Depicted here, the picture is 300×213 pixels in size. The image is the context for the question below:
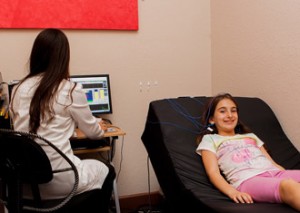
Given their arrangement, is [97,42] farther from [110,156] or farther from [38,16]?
[110,156]

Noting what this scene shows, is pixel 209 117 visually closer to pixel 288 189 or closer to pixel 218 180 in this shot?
pixel 218 180

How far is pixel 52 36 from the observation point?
1478 mm

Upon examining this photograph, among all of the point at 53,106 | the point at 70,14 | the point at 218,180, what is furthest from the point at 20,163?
the point at 70,14

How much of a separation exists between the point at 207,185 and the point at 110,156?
0.97m

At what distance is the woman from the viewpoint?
4.60 feet

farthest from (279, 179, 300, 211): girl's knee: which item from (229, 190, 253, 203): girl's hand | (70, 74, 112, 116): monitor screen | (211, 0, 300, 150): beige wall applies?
(70, 74, 112, 116): monitor screen

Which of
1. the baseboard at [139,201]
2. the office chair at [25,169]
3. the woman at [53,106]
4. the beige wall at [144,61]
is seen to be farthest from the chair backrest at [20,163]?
the baseboard at [139,201]

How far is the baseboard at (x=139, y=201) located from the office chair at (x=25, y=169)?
3.92 ft

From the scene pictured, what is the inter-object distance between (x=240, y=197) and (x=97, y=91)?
1.30 m

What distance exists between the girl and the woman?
2.07ft

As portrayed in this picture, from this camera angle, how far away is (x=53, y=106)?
55.8 inches

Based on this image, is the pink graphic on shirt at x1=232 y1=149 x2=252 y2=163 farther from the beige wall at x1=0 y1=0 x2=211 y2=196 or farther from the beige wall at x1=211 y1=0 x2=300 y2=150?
the beige wall at x1=0 y1=0 x2=211 y2=196

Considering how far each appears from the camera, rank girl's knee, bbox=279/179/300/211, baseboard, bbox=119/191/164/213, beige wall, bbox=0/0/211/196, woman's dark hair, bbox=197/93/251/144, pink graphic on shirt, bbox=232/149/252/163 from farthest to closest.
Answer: baseboard, bbox=119/191/164/213 < beige wall, bbox=0/0/211/196 < woman's dark hair, bbox=197/93/251/144 < pink graphic on shirt, bbox=232/149/252/163 < girl's knee, bbox=279/179/300/211

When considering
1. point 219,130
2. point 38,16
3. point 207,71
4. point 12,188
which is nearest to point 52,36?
point 12,188
